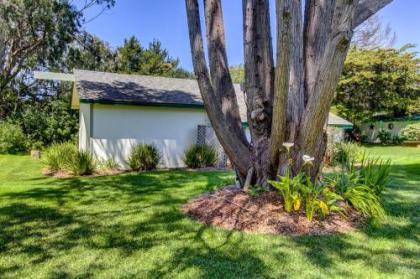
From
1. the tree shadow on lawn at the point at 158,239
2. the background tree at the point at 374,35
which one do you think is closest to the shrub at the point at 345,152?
the tree shadow on lawn at the point at 158,239

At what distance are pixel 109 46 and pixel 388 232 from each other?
2642 centimetres

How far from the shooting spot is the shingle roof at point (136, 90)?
11.9 m

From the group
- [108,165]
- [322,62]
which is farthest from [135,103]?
[322,62]

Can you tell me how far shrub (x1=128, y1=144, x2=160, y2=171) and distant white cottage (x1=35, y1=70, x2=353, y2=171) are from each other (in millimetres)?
709

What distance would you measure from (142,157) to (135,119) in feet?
5.66

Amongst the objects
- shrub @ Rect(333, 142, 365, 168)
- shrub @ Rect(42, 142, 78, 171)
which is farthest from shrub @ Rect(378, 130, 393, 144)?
shrub @ Rect(42, 142, 78, 171)

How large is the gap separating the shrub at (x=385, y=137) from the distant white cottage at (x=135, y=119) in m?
16.4

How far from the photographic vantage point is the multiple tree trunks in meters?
4.25

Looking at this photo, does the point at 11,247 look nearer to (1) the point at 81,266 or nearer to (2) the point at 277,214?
(1) the point at 81,266

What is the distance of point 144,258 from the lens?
12.1 feet

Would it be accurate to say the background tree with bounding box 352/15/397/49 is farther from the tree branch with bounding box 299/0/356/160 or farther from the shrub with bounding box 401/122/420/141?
the tree branch with bounding box 299/0/356/160

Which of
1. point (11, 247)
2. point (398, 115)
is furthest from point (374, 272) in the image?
point (398, 115)

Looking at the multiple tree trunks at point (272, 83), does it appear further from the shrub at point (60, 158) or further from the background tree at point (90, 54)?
the background tree at point (90, 54)

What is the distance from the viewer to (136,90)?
13500mm
